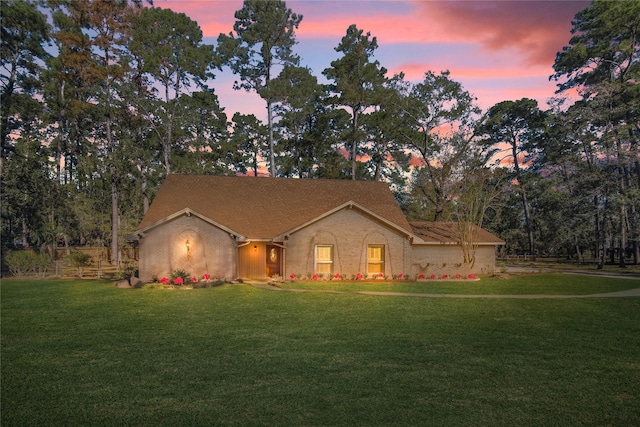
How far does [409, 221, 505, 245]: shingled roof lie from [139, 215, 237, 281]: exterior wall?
1266 centimetres

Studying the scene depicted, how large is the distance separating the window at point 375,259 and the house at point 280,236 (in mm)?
58

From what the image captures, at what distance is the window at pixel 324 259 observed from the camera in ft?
81.2

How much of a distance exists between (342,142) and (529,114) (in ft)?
73.7

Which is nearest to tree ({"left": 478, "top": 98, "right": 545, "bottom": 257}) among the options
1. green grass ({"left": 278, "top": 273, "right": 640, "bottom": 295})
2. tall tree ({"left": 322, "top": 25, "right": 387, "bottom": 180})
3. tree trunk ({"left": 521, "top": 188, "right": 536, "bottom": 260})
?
tree trunk ({"left": 521, "top": 188, "right": 536, "bottom": 260})

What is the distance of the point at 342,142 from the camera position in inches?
1781

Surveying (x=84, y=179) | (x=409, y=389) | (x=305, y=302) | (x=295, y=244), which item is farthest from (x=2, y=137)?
(x=409, y=389)

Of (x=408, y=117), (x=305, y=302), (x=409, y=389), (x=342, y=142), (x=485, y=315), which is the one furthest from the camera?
(x=342, y=142)

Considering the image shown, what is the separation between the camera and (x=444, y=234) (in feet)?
96.7

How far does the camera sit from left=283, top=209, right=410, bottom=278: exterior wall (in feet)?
80.2

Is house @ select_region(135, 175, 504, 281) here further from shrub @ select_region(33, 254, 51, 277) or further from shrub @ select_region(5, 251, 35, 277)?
shrub @ select_region(5, 251, 35, 277)

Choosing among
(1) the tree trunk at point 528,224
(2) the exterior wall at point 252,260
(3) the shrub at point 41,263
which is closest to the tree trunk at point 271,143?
(2) the exterior wall at point 252,260

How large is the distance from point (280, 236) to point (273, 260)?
3.13 metres

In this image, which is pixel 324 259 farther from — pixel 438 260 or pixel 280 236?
pixel 438 260

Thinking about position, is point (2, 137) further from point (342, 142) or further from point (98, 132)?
point (342, 142)
